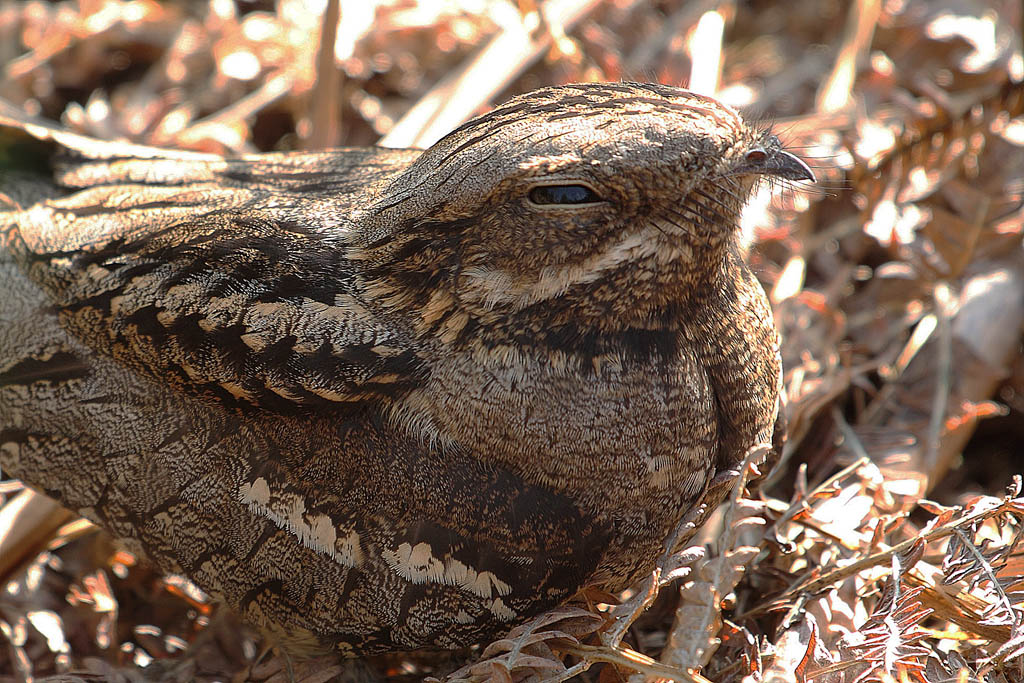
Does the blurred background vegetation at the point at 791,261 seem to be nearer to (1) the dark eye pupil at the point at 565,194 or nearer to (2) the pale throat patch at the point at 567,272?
(2) the pale throat patch at the point at 567,272

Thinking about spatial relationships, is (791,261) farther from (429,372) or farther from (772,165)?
(429,372)

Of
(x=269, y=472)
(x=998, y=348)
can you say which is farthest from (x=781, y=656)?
(x=998, y=348)

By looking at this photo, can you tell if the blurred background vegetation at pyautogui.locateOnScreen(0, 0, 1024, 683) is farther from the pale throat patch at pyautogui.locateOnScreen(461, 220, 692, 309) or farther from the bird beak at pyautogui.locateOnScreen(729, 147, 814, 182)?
the pale throat patch at pyautogui.locateOnScreen(461, 220, 692, 309)

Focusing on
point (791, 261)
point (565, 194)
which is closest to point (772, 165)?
Result: point (565, 194)

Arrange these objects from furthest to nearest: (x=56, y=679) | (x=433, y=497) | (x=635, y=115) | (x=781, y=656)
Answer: (x=56, y=679), (x=781, y=656), (x=433, y=497), (x=635, y=115)

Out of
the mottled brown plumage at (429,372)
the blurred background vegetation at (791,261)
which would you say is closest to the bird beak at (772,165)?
the mottled brown plumage at (429,372)

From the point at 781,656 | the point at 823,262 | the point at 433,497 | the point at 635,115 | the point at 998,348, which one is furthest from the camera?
the point at 823,262

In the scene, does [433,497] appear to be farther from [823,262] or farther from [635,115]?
[823,262]
